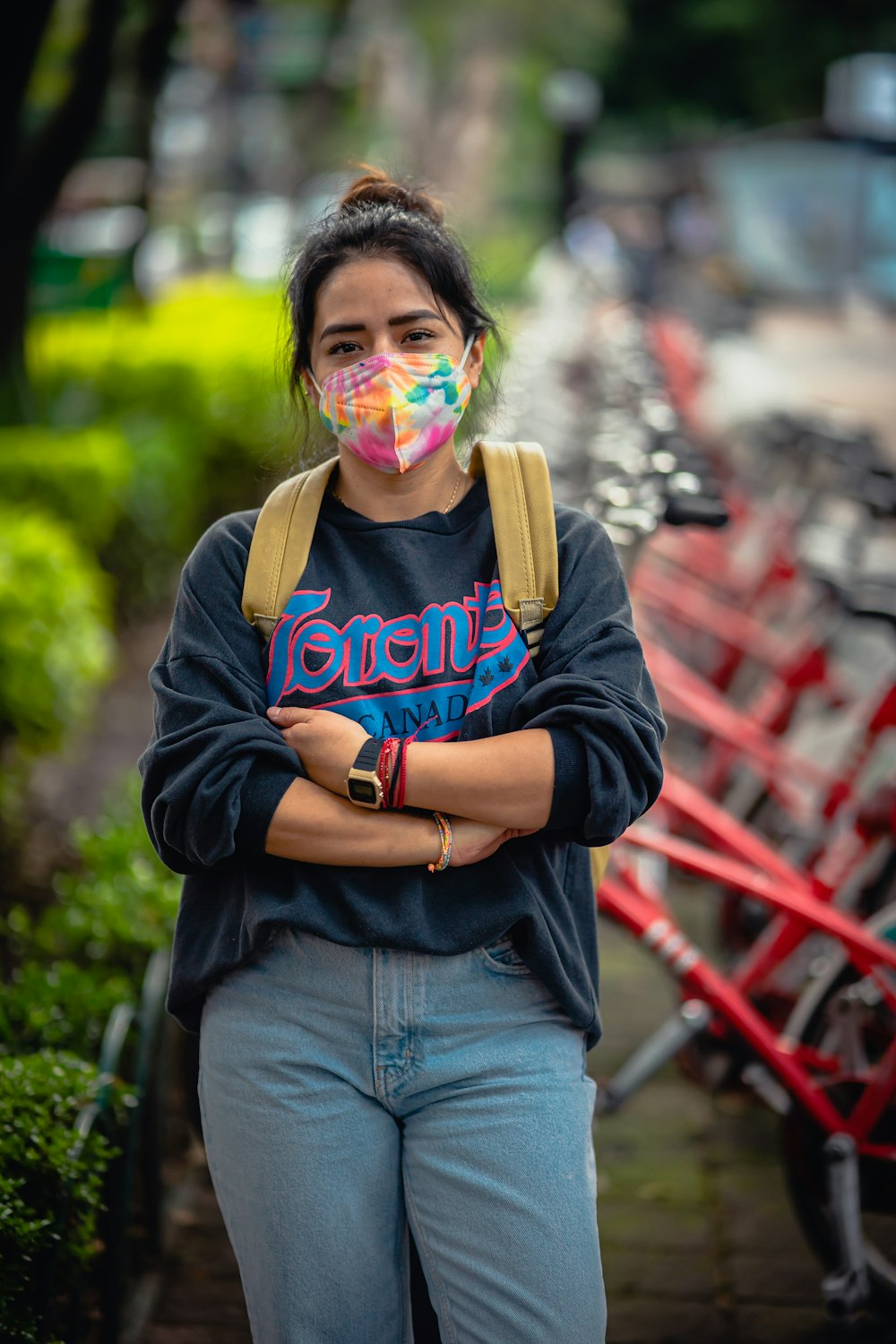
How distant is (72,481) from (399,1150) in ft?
16.0

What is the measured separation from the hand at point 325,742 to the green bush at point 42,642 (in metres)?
2.70

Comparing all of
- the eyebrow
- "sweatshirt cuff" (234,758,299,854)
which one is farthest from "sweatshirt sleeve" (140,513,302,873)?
the eyebrow

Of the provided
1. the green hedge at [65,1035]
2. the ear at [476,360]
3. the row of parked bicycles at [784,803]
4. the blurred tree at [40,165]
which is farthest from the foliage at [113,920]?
the blurred tree at [40,165]

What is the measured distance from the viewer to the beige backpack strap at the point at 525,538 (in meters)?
1.79

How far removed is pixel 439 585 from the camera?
1.81 m

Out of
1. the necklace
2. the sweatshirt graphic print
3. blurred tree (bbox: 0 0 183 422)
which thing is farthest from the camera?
blurred tree (bbox: 0 0 183 422)

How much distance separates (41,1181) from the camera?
7.02 feet

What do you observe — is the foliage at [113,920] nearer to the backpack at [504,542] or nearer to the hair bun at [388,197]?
the backpack at [504,542]

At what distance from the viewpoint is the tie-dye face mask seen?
181 centimetres

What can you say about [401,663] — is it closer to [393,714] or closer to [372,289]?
[393,714]

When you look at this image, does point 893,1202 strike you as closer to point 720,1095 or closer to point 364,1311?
point 720,1095

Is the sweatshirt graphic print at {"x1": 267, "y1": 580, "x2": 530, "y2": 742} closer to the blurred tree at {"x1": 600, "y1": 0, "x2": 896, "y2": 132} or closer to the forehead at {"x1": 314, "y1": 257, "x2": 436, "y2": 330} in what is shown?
the forehead at {"x1": 314, "y1": 257, "x2": 436, "y2": 330}

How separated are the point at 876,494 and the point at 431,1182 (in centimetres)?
271

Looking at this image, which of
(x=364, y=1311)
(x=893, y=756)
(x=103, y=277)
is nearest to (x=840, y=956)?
(x=893, y=756)
